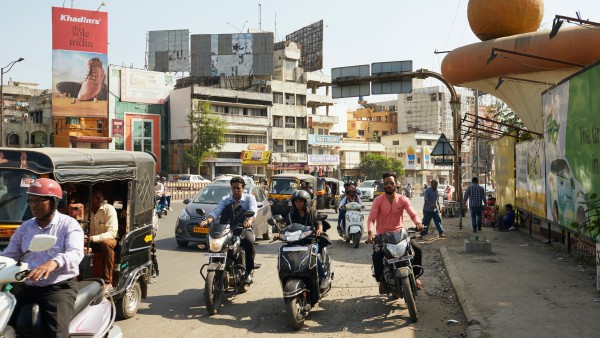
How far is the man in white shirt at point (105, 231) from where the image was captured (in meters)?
6.76

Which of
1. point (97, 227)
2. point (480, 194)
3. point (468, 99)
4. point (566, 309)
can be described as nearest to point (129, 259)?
point (97, 227)

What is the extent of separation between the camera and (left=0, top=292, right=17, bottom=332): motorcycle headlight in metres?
3.66

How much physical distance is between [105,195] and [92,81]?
167 feet

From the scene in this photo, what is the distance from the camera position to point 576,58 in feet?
49.2

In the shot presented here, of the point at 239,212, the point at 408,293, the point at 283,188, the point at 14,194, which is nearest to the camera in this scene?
the point at 14,194

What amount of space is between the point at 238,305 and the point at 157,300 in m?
1.28

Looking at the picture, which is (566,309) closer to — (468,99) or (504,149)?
(504,149)

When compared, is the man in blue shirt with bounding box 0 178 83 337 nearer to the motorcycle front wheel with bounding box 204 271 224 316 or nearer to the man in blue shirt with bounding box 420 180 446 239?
the motorcycle front wheel with bounding box 204 271 224 316

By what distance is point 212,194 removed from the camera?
15359 millimetres

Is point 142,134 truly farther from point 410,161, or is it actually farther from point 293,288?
point 293,288

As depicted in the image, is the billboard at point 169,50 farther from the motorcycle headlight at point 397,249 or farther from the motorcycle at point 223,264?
the motorcycle headlight at point 397,249

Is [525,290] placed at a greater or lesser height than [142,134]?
lesser

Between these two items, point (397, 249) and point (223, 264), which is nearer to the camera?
point (397, 249)

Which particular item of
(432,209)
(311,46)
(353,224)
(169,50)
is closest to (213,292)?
(353,224)
